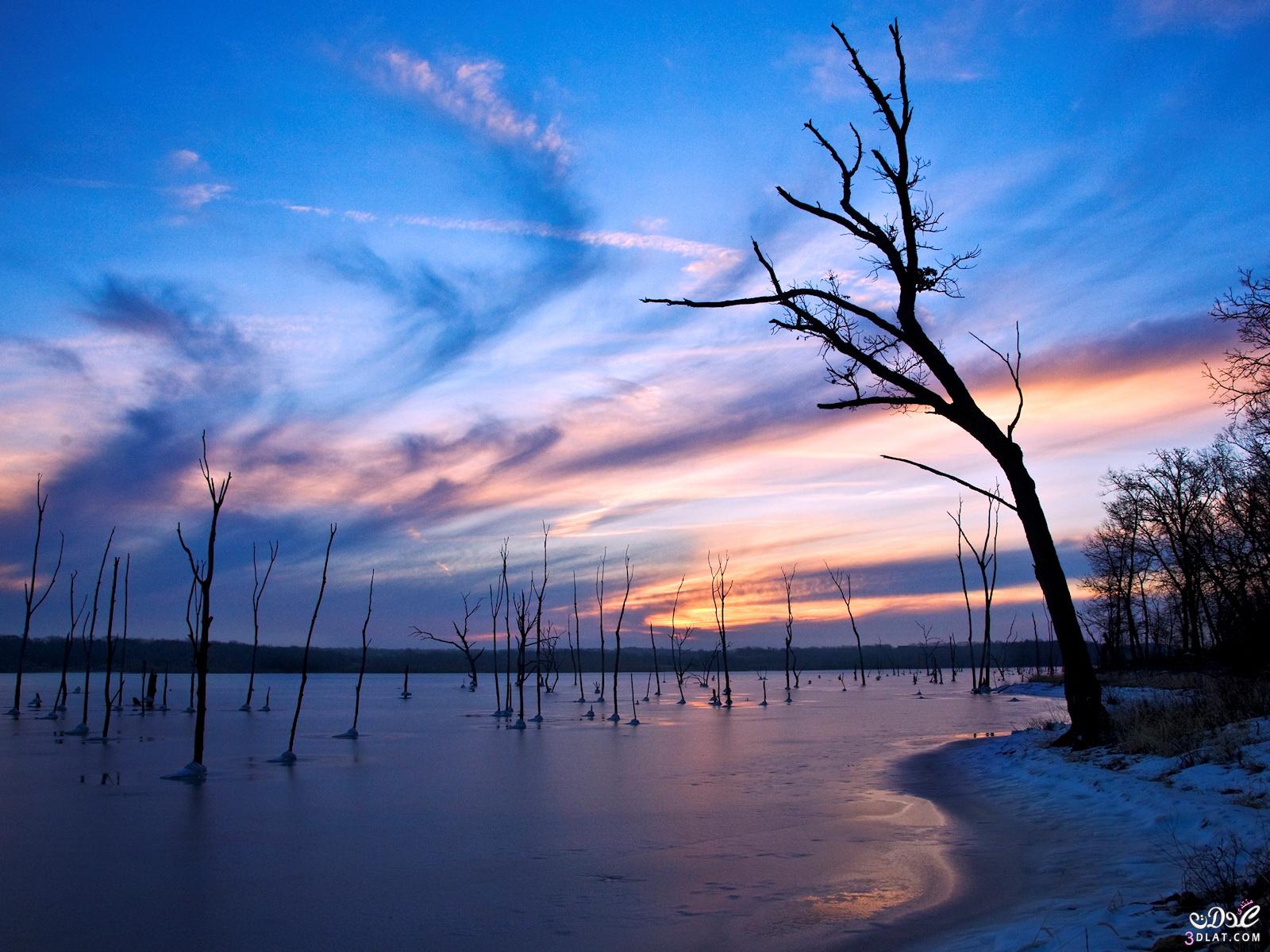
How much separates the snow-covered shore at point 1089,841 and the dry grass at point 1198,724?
10cm

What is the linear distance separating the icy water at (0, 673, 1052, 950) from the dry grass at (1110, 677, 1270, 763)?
2.61 m

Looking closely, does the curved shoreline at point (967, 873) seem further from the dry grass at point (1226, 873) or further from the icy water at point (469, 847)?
the dry grass at point (1226, 873)

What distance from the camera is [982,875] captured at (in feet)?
23.0

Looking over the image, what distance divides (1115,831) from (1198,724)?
3.48m

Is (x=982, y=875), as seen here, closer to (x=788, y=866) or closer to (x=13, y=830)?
(x=788, y=866)

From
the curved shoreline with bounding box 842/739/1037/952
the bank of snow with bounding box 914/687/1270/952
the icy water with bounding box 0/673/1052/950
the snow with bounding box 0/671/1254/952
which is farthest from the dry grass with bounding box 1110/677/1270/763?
the icy water with bounding box 0/673/1052/950

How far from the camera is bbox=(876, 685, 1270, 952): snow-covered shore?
4852mm

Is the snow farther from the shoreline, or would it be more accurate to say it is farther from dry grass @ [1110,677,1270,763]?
dry grass @ [1110,677,1270,763]

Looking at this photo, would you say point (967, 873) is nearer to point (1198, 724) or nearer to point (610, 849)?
point (610, 849)

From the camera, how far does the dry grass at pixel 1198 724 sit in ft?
28.4

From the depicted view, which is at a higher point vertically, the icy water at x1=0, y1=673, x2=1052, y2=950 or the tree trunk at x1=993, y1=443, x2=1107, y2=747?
the tree trunk at x1=993, y1=443, x2=1107, y2=747

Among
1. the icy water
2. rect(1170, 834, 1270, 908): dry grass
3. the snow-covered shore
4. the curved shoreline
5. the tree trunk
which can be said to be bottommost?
the icy water

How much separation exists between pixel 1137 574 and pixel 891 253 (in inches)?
1658

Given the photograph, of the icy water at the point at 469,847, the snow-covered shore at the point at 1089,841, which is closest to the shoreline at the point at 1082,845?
the snow-covered shore at the point at 1089,841
